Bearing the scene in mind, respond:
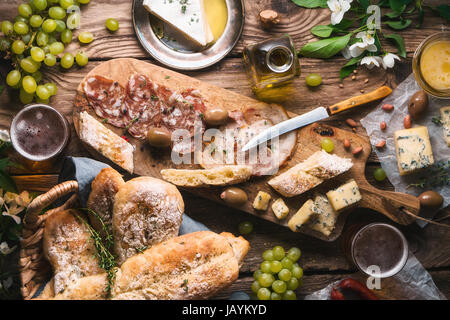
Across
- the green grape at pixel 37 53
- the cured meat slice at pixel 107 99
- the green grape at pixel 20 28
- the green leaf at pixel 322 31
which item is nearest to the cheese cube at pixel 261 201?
the cured meat slice at pixel 107 99

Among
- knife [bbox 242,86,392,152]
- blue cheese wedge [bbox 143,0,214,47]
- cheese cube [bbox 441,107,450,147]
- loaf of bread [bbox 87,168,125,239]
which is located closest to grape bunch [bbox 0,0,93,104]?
blue cheese wedge [bbox 143,0,214,47]

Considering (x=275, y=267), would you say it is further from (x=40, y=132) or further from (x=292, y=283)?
(x=40, y=132)

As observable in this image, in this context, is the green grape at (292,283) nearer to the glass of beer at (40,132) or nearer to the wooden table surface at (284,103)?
the wooden table surface at (284,103)

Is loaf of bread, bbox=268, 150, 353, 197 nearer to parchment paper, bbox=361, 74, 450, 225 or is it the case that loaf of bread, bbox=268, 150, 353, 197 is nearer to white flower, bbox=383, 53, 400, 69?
parchment paper, bbox=361, 74, 450, 225

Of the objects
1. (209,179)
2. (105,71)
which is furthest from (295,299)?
(105,71)

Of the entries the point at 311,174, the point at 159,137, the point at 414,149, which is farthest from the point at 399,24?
the point at 159,137
